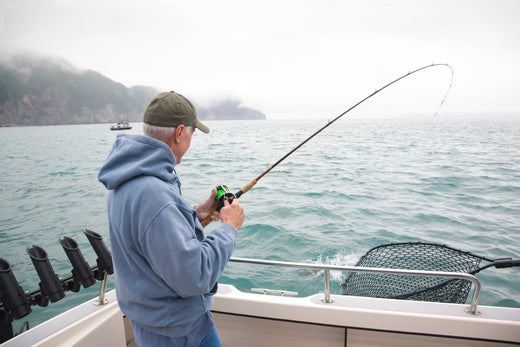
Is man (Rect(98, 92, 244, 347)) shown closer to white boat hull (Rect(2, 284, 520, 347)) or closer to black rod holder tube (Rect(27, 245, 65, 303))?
black rod holder tube (Rect(27, 245, 65, 303))

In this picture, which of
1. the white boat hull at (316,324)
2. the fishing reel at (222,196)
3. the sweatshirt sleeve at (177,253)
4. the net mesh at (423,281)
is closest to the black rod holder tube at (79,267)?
the white boat hull at (316,324)

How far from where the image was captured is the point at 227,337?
2.10 metres

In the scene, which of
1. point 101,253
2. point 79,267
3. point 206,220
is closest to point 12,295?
point 79,267

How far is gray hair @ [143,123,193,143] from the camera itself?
106cm

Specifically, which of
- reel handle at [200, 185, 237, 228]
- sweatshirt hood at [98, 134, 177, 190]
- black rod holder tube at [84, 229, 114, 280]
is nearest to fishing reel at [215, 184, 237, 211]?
reel handle at [200, 185, 237, 228]

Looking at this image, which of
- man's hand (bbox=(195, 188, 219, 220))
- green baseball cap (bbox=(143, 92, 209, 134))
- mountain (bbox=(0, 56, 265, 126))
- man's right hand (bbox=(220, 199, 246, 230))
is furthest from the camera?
mountain (bbox=(0, 56, 265, 126))

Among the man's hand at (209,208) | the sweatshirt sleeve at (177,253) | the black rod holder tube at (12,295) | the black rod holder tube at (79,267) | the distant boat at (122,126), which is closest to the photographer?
the sweatshirt sleeve at (177,253)

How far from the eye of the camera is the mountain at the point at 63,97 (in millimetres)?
89312

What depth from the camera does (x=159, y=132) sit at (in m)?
1.06

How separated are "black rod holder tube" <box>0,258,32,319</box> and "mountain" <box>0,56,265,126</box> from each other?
96.4 metres

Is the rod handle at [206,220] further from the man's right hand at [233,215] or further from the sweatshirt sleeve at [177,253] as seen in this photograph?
the sweatshirt sleeve at [177,253]

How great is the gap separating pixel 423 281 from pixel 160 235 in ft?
7.87

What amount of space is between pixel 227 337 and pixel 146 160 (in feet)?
5.33

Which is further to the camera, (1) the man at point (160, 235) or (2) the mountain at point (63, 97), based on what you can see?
(2) the mountain at point (63, 97)
